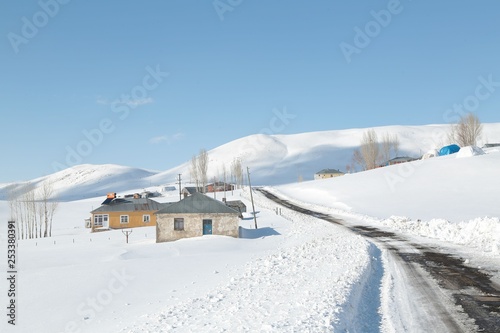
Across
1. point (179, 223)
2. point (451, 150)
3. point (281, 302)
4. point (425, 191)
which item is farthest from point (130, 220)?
point (451, 150)

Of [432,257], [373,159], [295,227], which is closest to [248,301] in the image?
[432,257]

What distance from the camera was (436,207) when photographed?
44250 millimetres

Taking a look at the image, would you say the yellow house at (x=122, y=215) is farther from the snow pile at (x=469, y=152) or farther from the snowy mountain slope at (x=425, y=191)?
the snow pile at (x=469, y=152)

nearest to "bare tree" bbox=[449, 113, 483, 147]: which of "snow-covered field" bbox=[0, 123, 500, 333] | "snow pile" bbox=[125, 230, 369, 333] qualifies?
"snow-covered field" bbox=[0, 123, 500, 333]

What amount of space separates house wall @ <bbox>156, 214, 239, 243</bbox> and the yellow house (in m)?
23.0

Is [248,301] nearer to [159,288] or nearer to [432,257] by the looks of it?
[159,288]

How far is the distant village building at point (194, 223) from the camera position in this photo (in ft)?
125

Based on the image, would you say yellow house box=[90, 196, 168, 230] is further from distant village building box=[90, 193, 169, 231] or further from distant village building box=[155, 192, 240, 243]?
distant village building box=[155, 192, 240, 243]

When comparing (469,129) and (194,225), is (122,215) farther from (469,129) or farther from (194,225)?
(469,129)

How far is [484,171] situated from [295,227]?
38567 millimetres

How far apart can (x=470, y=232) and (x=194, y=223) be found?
24039mm

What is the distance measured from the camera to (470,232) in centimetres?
2273

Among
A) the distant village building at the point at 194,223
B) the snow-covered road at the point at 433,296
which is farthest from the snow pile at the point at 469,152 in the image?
the snow-covered road at the point at 433,296

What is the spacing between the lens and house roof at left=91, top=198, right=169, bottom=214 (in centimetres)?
6031
